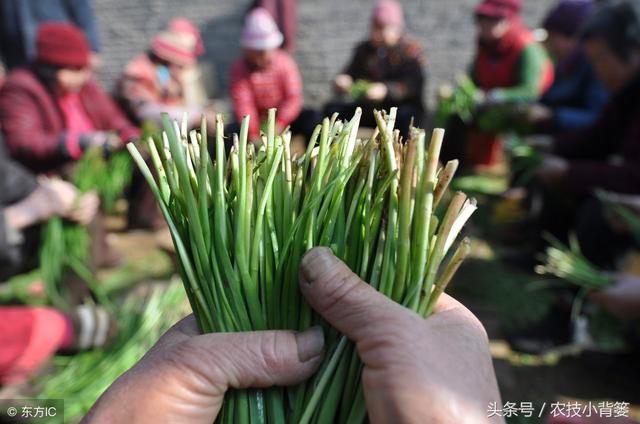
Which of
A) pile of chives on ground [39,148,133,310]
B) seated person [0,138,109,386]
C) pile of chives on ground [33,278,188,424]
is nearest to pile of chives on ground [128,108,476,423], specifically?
pile of chives on ground [33,278,188,424]

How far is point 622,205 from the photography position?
7.53 ft

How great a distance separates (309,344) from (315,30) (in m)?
6.29

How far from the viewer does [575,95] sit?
389 centimetres

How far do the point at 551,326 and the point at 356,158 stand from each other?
7.48 feet

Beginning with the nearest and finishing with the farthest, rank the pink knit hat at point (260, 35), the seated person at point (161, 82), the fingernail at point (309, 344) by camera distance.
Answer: the fingernail at point (309, 344), the seated person at point (161, 82), the pink knit hat at point (260, 35)

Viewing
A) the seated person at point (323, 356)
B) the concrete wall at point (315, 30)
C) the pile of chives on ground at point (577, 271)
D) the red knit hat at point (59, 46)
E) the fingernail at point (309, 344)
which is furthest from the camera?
the concrete wall at point (315, 30)

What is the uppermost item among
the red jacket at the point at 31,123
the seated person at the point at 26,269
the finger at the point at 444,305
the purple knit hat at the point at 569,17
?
the purple knit hat at the point at 569,17

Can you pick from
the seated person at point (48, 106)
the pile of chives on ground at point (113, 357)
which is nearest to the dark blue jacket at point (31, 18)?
the seated person at point (48, 106)

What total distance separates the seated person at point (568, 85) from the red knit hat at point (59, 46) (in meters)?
2.96

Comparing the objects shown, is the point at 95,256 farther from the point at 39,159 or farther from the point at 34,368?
the point at 34,368

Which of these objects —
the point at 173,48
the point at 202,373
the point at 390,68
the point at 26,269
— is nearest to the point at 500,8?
the point at 390,68

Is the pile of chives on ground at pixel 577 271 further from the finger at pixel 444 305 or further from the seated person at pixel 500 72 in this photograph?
the seated person at pixel 500 72

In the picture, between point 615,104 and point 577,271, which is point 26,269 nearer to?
point 577,271

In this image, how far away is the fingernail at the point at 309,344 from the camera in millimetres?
875
